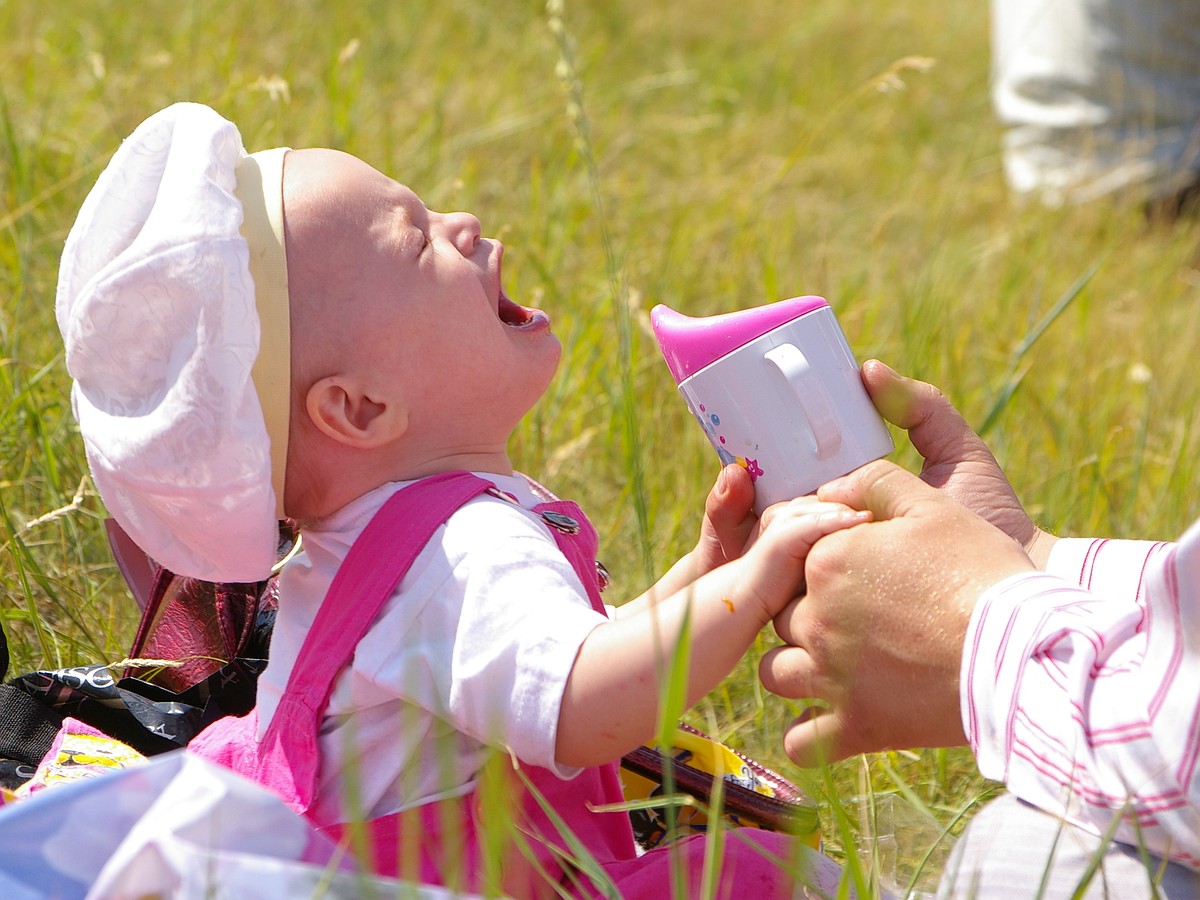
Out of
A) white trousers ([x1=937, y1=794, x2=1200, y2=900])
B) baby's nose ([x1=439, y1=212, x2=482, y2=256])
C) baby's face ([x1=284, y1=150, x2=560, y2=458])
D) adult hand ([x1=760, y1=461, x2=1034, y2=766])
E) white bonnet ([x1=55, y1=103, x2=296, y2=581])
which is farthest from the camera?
baby's nose ([x1=439, y1=212, x2=482, y2=256])

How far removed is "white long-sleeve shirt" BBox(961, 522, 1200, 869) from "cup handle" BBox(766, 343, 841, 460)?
25cm

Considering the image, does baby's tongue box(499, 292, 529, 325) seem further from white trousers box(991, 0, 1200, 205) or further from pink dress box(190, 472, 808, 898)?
white trousers box(991, 0, 1200, 205)

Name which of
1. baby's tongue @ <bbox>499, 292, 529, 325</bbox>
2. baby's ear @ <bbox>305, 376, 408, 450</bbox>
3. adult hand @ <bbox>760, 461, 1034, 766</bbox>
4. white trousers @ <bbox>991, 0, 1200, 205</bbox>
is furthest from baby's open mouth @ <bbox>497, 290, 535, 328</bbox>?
white trousers @ <bbox>991, 0, 1200, 205</bbox>

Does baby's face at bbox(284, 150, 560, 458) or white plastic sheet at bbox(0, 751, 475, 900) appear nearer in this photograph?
white plastic sheet at bbox(0, 751, 475, 900)

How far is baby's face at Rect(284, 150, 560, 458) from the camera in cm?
138

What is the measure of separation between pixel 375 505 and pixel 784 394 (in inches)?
16.8

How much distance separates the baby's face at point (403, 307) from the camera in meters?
1.38

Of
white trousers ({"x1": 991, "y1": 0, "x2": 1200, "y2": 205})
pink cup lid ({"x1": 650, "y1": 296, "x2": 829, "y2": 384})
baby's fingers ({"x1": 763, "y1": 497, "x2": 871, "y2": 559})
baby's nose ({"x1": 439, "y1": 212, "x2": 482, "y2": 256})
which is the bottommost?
white trousers ({"x1": 991, "y1": 0, "x2": 1200, "y2": 205})

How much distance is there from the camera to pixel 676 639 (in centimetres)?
114

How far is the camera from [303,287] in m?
1.37

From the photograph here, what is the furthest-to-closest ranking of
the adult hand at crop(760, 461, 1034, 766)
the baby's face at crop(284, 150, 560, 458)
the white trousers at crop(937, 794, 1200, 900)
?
the baby's face at crop(284, 150, 560, 458) → the adult hand at crop(760, 461, 1034, 766) → the white trousers at crop(937, 794, 1200, 900)

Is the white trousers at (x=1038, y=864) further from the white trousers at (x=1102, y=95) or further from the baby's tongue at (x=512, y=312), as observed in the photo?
the white trousers at (x=1102, y=95)

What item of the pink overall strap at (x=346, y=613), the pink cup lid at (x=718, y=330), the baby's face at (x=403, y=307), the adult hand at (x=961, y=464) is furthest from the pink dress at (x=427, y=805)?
the adult hand at (x=961, y=464)

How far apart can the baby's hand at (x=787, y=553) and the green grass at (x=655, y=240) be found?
7.2 inches
